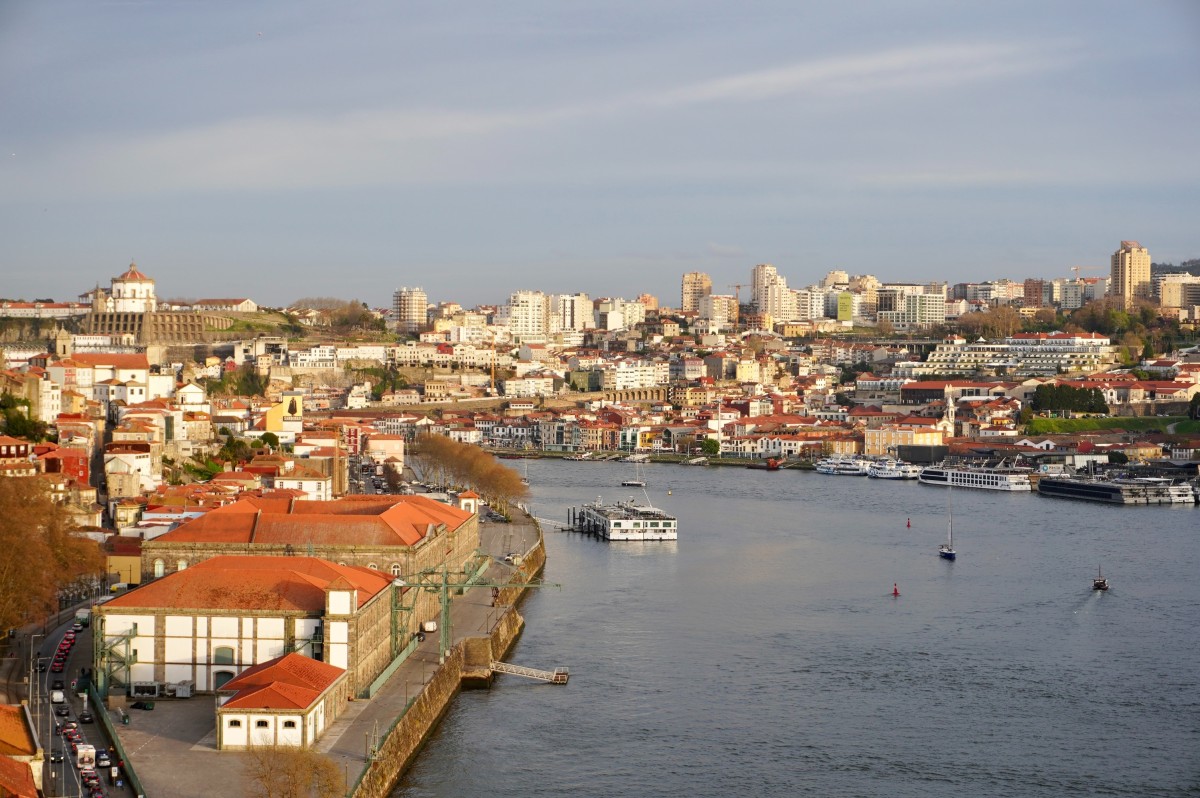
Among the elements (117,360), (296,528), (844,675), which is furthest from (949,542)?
(117,360)

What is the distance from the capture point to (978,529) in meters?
17.7

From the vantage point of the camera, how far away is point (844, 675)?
9703 millimetres

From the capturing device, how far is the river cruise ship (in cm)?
1630

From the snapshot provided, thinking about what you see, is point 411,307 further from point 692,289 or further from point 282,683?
point 282,683

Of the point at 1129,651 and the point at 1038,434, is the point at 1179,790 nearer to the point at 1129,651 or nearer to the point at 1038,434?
the point at 1129,651

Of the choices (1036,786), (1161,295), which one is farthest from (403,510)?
(1161,295)

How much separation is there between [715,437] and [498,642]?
21.5m

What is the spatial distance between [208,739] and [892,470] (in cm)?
2014

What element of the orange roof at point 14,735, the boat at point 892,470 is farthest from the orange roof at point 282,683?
the boat at point 892,470

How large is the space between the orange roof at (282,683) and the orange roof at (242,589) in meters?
0.47

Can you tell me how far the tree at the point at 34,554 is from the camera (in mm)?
8664

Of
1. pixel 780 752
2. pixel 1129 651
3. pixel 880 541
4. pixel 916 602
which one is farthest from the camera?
pixel 880 541

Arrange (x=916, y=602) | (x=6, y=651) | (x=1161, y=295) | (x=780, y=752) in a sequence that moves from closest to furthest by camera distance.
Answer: (x=780, y=752), (x=6, y=651), (x=916, y=602), (x=1161, y=295)

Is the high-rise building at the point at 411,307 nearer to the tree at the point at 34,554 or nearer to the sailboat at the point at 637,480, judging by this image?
the sailboat at the point at 637,480
